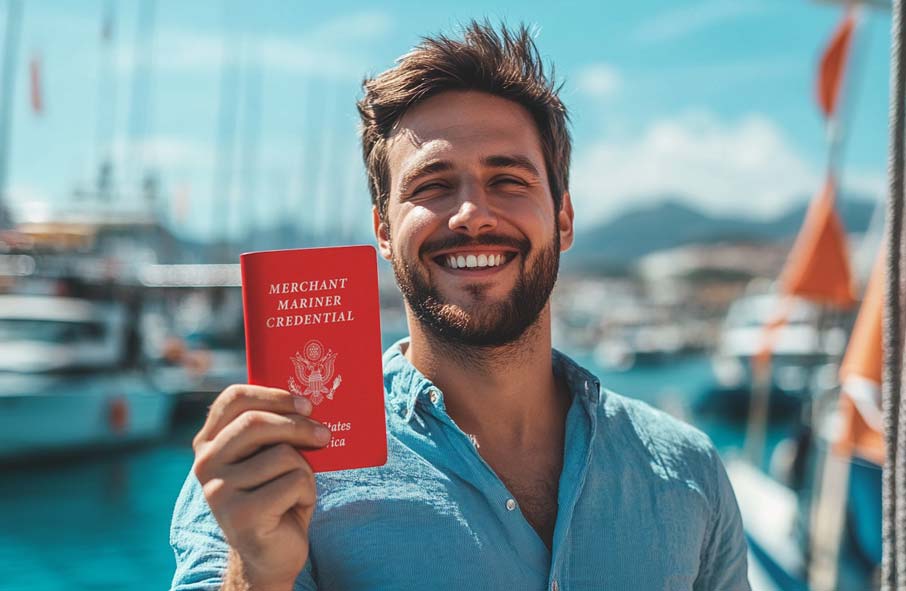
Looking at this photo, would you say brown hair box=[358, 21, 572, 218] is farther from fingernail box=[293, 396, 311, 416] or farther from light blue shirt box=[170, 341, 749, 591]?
fingernail box=[293, 396, 311, 416]

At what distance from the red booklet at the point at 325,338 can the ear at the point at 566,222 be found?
0.95m

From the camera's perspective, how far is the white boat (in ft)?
63.1

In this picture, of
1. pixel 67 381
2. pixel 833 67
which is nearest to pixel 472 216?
pixel 833 67

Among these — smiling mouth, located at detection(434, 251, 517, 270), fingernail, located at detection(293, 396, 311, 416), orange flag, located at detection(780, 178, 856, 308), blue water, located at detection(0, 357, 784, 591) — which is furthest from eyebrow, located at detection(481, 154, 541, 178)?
blue water, located at detection(0, 357, 784, 591)

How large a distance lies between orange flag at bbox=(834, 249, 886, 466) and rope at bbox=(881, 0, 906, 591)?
387cm

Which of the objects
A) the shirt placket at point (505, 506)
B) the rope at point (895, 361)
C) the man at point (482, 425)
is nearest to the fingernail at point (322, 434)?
the man at point (482, 425)

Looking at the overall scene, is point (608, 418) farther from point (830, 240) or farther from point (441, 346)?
point (830, 240)

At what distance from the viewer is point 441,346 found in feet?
7.29

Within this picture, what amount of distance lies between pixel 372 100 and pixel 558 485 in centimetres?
115

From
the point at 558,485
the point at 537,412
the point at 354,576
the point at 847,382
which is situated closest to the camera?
the point at 354,576

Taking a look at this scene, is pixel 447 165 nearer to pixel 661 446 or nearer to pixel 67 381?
pixel 661 446

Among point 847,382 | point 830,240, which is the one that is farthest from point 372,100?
point 830,240

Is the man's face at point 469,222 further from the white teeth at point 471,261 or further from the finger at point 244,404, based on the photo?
the finger at point 244,404

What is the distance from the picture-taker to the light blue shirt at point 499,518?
1860 mm
